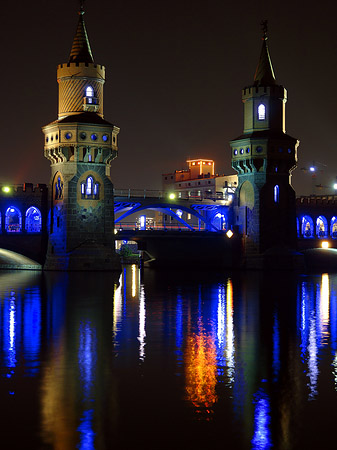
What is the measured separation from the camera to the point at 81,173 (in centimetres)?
7162

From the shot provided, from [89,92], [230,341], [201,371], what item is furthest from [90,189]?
[201,371]

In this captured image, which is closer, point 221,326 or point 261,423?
point 261,423

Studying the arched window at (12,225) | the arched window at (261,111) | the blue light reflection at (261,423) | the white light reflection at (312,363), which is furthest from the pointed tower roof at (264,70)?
the blue light reflection at (261,423)

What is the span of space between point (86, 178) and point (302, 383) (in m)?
55.0

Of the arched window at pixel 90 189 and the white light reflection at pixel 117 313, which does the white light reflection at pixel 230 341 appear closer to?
the white light reflection at pixel 117 313

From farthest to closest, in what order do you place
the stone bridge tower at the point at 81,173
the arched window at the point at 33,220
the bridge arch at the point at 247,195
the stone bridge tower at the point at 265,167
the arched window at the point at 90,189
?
1. the bridge arch at the point at 247,195
2. the stone bridge tower at the point at 265,167
3. the arched window at the point at 33,220
4. the arched window at the point at 90,189
5. the stone bridge tower at the point at 81,173

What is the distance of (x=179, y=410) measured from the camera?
16.3 metres

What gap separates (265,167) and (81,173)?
22.1 metres

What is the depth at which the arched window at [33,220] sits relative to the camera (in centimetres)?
7527

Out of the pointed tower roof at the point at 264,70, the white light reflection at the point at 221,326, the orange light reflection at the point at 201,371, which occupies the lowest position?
the orange light reflection at the point at 201,371

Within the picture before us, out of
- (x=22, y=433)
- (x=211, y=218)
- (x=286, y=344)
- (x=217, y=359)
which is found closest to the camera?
(x=22, y=433)

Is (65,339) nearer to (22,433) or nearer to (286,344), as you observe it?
(286,344)

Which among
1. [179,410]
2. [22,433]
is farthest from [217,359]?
[22,433]

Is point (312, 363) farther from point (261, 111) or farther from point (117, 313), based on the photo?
point (261, 111)
